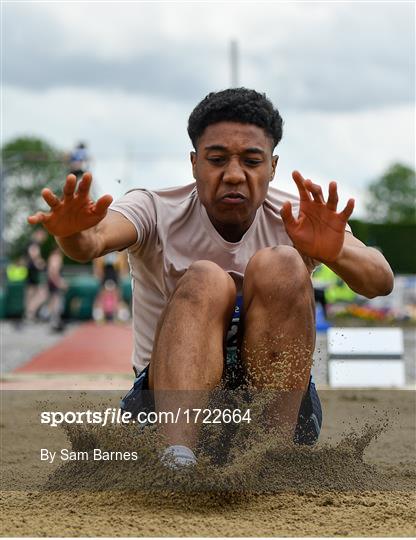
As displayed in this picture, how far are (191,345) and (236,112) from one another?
2.88 ft

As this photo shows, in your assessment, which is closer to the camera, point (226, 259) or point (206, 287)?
point (206, 287)

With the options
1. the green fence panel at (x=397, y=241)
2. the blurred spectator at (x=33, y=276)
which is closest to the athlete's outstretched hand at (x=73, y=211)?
the blurred spectator at (x=33, y=276)

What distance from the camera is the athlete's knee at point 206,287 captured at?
3039mm

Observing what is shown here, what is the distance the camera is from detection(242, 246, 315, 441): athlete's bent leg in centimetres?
304

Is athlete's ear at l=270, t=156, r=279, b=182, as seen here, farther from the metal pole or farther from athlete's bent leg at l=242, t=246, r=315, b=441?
the metal pole

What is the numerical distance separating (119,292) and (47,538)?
1716 centimetres

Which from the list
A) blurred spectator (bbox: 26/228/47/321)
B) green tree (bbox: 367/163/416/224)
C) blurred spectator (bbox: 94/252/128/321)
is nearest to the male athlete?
blurred spectator (bbox: 94/252/128/321)

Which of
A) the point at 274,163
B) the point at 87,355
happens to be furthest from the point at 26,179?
the point at 274,163

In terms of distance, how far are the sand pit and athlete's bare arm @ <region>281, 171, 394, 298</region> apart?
Result: 61 centimetres

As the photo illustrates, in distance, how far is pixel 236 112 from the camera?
333 centimetres

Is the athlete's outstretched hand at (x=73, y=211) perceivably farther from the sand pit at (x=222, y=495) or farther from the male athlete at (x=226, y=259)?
the sand pit at (x=222, y=495)

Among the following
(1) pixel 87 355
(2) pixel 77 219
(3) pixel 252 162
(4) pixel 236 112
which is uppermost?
(4) pixel 236 112

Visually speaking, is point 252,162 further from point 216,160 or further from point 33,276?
point 33,276

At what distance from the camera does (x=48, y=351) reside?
37.9ft
